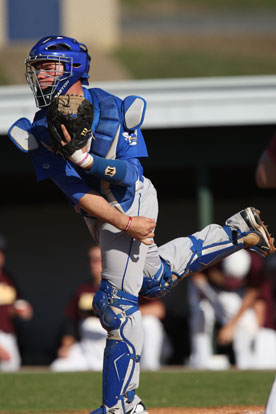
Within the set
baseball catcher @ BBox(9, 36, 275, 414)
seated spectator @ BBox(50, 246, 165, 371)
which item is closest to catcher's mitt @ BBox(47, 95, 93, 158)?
baseball catcher @ BBox(9, 36, 275, 414)

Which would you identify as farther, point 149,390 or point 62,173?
point 149,390

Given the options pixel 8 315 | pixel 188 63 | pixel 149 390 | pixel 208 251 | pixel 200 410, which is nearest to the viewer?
pixel 208 251

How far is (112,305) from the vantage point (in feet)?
14.2

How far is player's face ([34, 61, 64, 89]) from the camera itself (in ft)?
14.1

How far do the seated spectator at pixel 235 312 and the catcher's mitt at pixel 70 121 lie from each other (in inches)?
179

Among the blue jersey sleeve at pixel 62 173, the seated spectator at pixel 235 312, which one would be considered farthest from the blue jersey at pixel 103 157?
the seated spectator at pixel 235 312

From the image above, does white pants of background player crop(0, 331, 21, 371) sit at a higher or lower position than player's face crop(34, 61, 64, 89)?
lower

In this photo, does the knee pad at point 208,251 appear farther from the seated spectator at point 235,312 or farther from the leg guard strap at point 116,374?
the seated spectator at point 235,312

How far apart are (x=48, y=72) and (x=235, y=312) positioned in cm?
494

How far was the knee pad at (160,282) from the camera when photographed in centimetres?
455

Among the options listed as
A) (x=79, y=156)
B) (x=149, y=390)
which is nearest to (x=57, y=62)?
(x=79, y=156)

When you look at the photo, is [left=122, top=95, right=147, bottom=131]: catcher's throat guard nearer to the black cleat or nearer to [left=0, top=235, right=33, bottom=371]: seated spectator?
the black cleat

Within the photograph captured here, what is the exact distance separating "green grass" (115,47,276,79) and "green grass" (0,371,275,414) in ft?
28.5

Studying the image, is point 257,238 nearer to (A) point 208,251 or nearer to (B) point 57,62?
(A) point 208,251
